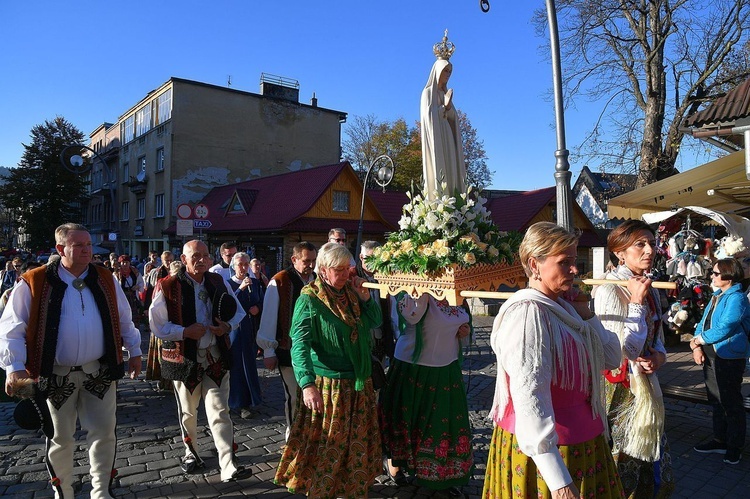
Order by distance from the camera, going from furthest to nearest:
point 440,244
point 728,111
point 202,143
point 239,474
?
point 202,143, point 728,111, point 239,474, point 440,244

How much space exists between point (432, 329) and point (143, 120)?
35.1m

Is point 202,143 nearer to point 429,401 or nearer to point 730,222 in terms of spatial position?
point 730,222

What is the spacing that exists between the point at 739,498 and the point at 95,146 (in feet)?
171

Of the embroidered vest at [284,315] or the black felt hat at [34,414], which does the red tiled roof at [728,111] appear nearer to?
the embroidered vest at [284,315]

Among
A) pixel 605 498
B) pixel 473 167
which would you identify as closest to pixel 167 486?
pixel 605 498

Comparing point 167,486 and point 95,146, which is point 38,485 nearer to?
point 167,486

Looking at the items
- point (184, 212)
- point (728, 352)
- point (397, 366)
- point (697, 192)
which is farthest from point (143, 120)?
point (728, 352)

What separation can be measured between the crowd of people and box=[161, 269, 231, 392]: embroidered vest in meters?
0.01

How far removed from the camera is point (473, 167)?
41.7 meters

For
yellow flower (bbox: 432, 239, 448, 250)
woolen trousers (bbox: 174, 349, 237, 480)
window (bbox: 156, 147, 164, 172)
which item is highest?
window (bbox: 156, 147, 164, 172)

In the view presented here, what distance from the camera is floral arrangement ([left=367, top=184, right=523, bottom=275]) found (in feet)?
10.9

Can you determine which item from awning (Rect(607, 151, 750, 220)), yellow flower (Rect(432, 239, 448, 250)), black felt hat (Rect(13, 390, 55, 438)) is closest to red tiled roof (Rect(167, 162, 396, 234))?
awning (Rect(607, 151, 750, 220))

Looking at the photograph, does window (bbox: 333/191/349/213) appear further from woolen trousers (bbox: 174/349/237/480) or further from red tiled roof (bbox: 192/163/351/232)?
woolen trousers (bbox: 174/349/237/480)

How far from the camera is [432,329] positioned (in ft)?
13.0
